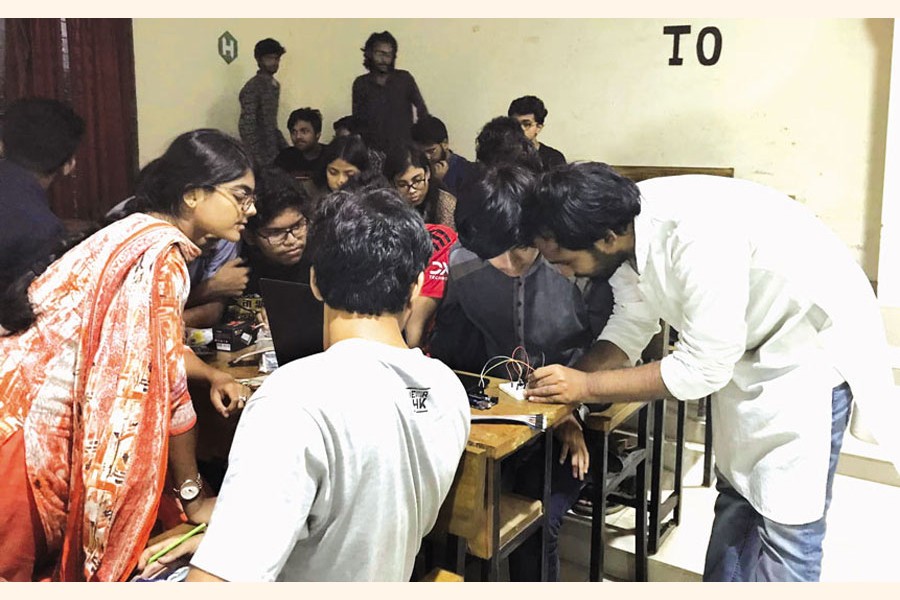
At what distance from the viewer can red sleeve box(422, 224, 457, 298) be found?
57.0 inches

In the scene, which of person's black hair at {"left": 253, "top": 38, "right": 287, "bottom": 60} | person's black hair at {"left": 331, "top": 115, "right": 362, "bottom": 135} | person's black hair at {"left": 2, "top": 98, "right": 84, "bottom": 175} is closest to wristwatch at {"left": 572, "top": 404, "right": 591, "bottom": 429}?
person's black hair at {"left": 331, "top": 115, "right": 362, "bottom": 135}

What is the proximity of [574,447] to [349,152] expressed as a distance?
0.77 metres

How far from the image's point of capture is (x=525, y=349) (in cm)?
154

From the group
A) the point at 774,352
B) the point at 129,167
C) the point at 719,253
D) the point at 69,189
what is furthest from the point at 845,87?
the point at 69,189

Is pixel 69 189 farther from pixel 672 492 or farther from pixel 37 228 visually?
pixel 672 492

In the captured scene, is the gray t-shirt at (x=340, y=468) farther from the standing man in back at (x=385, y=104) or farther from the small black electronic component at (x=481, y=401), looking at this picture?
the standing man in back at (x=385, y=104)

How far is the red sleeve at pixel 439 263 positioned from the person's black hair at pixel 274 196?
26 centimetres

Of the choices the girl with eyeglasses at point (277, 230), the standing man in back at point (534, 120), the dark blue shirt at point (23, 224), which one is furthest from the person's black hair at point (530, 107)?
the dark blue shirt at point (23, 224)

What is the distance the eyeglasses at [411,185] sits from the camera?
1.44m

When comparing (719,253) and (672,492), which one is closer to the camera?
(719,253)

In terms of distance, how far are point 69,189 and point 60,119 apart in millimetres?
126

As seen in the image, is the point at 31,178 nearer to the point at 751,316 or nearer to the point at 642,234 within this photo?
the point at 642,234

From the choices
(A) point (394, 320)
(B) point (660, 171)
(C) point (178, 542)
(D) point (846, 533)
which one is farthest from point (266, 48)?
(D) point (846, 533)
